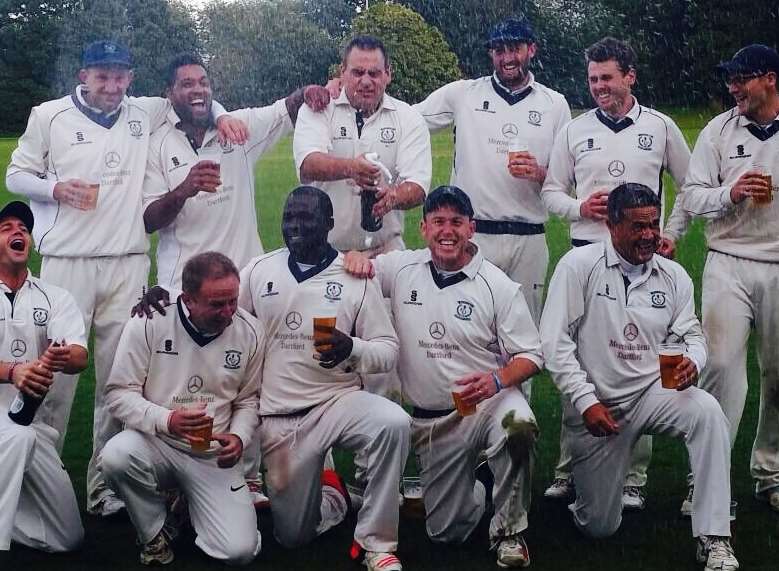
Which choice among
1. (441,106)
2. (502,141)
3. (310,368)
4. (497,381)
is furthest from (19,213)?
(502,141)

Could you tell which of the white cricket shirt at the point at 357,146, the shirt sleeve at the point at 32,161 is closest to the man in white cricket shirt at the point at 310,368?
the white cricket shirt at the point at 357,146

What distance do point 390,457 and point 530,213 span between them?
87.5 inches

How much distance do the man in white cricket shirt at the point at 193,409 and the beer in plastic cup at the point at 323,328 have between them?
1.61 feet

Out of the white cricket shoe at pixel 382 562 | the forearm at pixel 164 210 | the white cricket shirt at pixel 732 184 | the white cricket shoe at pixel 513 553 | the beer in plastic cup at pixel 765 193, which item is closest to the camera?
the white cricket shoe at pixel 382 562

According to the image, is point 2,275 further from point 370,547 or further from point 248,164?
point 370,547

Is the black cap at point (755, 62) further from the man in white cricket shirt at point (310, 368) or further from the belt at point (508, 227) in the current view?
the man in white cricket shirt at point (310, 368)

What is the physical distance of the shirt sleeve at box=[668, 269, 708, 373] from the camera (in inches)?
253

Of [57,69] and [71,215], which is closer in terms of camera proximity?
[71,215]

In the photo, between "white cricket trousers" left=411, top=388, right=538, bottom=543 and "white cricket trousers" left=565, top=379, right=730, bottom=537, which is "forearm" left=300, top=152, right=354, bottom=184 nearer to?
"white cricket trousers" left=411, top=388, right=538, bottom=543

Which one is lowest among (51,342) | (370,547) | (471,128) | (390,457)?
(370,547)

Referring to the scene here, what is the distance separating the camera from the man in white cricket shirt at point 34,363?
6.21m

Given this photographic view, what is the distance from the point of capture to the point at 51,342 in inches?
258

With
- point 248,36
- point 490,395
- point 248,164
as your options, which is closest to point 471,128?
point 248,164

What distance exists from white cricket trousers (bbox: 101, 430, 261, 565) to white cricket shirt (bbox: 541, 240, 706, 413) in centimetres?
176
